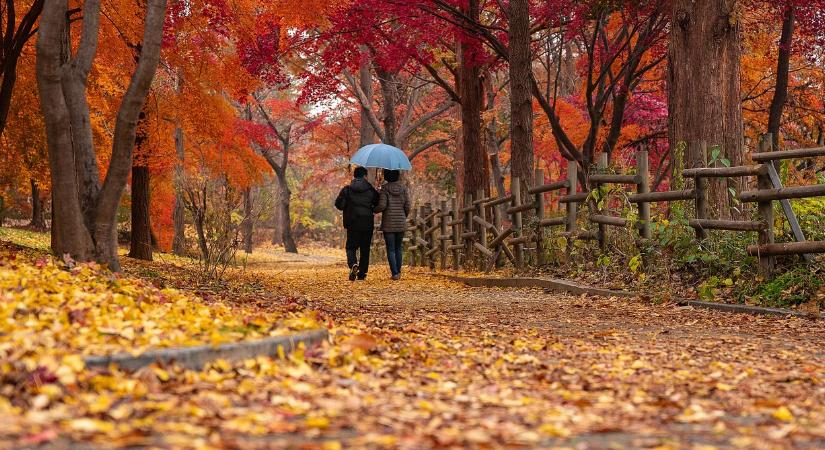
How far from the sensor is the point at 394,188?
1422 centimetres

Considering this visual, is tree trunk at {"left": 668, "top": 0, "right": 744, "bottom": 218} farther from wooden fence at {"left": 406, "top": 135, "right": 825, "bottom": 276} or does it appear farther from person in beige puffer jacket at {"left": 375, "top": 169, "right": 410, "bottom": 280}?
person in beige puffer jacket at {"left": 375, "top": 169, "right": 410, "bottom": 280}

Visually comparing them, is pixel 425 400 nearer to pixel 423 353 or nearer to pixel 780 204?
pixel 423 353

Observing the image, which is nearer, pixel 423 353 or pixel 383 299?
pixel 423 353

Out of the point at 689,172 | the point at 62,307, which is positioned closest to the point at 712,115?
the point at 689,172

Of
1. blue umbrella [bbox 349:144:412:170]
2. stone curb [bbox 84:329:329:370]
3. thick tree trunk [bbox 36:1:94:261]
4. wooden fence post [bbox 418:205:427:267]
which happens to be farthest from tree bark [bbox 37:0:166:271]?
wooden fence post [bbox 418:205:427:267]

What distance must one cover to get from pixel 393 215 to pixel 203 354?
33.2ft

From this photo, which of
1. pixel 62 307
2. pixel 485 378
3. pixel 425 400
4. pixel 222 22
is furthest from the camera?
pixel 222 22

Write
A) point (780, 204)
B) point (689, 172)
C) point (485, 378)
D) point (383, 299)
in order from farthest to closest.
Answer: point (383, 299), point (689, 172), point (780, 204), point (485, 378)

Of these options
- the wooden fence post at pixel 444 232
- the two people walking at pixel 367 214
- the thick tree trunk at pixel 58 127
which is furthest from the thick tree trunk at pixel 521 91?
the thick tree trunk at pixel 58 127

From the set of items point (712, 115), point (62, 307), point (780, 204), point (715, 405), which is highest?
point (712, 115)

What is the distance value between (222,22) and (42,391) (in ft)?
40.6

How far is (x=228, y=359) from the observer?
4.10 metres

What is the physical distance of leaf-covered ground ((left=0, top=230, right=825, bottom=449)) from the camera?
3.07 m

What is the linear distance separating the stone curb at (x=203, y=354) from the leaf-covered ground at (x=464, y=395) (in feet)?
0.21
